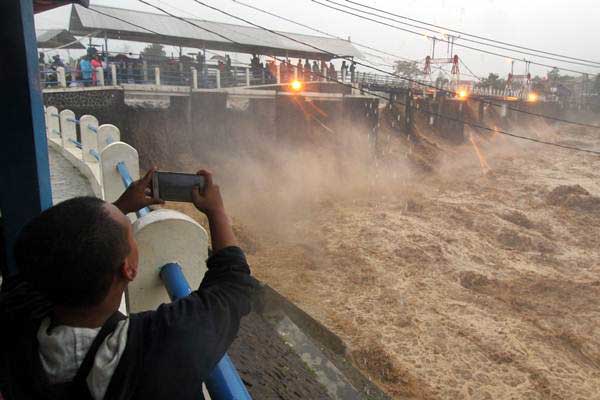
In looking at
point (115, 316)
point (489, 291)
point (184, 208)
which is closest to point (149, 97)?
point (184, 208)

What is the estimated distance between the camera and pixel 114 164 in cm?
325

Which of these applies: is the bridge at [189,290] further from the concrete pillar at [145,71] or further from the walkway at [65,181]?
the concrete pillar at [145,71]

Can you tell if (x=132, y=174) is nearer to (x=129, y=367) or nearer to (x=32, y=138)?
(x=32, y=138)

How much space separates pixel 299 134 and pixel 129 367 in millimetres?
20393

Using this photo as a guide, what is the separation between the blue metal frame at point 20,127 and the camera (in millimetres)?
1954

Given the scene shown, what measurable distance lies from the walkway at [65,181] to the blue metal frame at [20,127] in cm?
394

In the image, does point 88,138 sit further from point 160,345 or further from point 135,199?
point 160,345

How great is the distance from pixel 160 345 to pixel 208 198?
539 mm

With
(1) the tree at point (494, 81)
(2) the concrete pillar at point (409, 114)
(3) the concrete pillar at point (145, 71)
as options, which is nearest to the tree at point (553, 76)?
(1) the tree at point (494, 81)

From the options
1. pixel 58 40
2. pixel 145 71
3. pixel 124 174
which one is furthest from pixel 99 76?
pixel 124 174

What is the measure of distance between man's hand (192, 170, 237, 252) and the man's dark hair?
1.21 ft

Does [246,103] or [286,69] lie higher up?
[286,69]

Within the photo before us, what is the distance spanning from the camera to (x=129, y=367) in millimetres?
1066

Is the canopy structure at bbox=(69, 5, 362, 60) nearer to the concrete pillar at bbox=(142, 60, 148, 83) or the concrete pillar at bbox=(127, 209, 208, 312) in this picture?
the concrete pillar at bbox=(142, 60, 148, 83)
